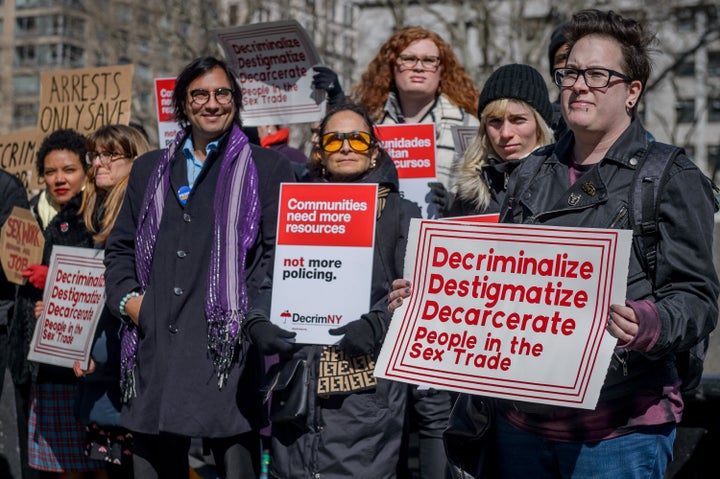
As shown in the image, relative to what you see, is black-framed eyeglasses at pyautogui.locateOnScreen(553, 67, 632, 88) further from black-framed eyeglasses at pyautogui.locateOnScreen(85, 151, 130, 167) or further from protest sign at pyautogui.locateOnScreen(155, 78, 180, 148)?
protest sign at pyautogui.locateOnScreen(155, 78, 180, 148)

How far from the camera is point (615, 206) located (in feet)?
9.30

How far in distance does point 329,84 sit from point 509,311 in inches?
119

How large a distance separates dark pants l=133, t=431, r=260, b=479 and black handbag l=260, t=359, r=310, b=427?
0.23 metres

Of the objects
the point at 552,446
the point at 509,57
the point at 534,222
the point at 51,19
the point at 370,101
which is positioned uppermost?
the point at 51,19

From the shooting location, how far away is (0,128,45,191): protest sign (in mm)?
7004

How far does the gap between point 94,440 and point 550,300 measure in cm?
293

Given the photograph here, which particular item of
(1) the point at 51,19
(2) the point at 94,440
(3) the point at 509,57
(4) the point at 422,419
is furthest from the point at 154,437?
(1) the point at 51,19

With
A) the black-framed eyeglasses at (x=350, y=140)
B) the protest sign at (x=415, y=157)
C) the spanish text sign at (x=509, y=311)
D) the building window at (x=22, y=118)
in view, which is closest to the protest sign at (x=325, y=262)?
the black-framed eyeglasses at (x=350, y=140)

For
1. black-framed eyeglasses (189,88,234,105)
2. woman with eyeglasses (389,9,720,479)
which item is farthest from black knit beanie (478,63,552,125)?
woman with eyeglasses (389,9,720,479)

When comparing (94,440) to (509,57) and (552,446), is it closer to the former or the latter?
(552,446)

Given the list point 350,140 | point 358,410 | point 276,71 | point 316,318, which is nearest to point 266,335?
point 316,318

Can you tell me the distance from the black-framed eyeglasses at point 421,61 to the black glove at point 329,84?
0.37 meters

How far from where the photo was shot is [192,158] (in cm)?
448

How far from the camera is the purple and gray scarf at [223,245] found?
412 centimetres
